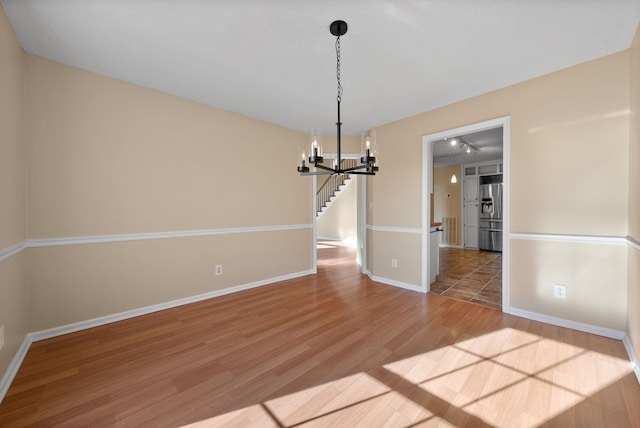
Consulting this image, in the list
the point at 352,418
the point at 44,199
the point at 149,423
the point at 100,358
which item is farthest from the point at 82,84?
the point at 352,418

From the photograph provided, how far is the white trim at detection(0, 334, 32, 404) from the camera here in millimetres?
1631

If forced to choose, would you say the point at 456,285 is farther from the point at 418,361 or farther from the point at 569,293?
the point at 418,361

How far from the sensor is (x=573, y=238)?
8.07 ft

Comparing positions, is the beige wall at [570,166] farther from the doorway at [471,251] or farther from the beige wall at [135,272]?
the beige wall at [135,272]

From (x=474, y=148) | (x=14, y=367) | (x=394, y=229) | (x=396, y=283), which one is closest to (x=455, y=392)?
(x=396, y=283)

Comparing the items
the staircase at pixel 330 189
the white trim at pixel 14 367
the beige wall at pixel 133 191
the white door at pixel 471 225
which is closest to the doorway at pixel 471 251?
the white door at pixel 471 225

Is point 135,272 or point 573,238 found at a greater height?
point 573,238

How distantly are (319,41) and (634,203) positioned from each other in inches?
110

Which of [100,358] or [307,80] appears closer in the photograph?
[100,358]

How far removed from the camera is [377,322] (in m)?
2.62

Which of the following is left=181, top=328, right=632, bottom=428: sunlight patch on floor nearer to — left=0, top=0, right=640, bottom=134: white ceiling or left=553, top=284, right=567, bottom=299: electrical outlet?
left=553, top=284, right=567, bottom=299: electrical outlet

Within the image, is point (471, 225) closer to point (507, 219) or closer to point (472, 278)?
point (472, 278)

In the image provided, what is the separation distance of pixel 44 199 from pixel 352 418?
10.1 feet

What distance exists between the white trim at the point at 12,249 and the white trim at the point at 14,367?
762 millimetres
